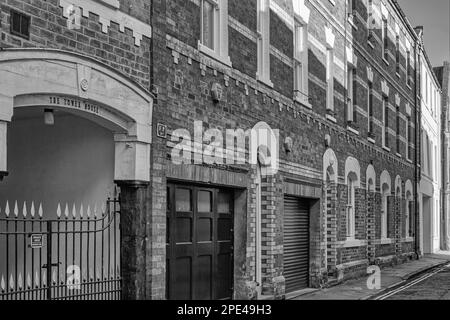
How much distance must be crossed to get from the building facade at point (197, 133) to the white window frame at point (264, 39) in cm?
3

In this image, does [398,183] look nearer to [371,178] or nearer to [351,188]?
[371,178]

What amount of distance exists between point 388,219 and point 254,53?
14.0m

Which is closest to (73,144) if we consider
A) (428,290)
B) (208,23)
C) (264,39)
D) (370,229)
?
(208,23)

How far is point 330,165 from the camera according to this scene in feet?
59.3

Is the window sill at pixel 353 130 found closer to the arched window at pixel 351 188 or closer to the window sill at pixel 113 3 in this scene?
the arched window at pixel 351 188

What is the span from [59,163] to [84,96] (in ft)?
6.56

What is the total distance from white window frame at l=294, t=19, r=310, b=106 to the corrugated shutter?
245 centimetres

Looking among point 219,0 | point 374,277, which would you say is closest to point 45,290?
point 219,0

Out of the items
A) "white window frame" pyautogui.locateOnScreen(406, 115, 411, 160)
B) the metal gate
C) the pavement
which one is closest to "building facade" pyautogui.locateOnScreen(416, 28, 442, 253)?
"white window frame" pyautogui.locateOnScreen(406, 115, 411, 160)

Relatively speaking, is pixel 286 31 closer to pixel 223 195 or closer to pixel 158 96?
pixel 223 195

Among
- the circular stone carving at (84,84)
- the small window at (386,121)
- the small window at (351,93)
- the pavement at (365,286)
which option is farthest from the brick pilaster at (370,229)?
the circular stone carving at (84,84)

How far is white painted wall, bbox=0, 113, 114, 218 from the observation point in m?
9.44

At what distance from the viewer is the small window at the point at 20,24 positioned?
23.5ft

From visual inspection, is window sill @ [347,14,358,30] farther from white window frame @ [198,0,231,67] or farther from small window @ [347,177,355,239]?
white window frame @ [198,0,231,67]
